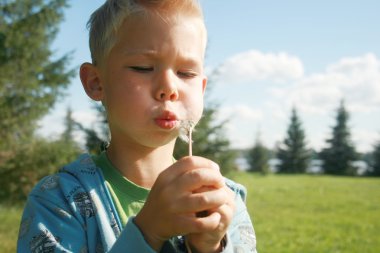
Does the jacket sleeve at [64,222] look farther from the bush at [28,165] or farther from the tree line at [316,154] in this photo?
the tree line at [316,154]

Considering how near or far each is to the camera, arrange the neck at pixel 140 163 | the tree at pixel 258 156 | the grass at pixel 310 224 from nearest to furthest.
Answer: the neck at pixel 140 163, the grass at pixel 310 224, the tree at pixel 258 156

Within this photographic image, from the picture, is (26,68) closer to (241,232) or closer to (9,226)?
(9,226)

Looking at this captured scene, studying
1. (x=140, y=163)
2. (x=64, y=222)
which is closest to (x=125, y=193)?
(x=140, y=163)

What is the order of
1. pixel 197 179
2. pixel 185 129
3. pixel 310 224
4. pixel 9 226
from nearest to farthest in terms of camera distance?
pixel 197 179 → pixel 185 129 → pixel 9 226 → pixel 310 224

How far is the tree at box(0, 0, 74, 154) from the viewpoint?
1357 centimetres

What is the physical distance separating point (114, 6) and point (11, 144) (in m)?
13.2

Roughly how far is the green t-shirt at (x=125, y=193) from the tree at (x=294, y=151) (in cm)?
5863

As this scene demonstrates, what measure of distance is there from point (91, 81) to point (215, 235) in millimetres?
904

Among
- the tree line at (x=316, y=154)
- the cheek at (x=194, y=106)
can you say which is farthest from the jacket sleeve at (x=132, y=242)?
the tree line at (x=316, y=154)

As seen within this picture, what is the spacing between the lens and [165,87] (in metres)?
1.45

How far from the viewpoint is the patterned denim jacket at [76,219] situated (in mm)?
1434

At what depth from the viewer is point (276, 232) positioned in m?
10.7

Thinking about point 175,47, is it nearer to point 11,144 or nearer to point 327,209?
point 11,144

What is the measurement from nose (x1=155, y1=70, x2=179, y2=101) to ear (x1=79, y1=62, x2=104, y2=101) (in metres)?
0.39
